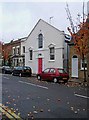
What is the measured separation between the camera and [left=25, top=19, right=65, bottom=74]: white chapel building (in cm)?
3266

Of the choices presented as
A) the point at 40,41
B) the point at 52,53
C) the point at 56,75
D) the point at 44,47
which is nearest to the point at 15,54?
the point at 40,41

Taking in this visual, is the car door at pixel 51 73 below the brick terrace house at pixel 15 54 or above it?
below

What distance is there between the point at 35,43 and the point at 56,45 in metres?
5.70

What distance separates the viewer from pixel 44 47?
35719mm

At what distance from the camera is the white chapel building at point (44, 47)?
32656 millimetres

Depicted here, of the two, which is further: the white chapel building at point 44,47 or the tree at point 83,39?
the white chapel building at point 44,47

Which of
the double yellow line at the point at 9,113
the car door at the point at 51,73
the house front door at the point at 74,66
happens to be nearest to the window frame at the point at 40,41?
the house front door at the point at 74,66

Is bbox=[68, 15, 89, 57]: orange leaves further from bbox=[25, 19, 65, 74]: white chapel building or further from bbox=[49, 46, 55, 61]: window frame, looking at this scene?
bbox=[49, 46, 55, 61]: window frame

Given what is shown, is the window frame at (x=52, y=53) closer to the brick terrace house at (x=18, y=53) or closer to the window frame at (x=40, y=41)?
the window frame at (x=40, y=41)

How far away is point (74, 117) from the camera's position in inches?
335

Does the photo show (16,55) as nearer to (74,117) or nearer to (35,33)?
(35,33)

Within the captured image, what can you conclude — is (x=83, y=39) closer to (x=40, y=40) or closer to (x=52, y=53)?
Result: (x=52, y=53)

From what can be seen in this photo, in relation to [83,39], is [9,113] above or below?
below

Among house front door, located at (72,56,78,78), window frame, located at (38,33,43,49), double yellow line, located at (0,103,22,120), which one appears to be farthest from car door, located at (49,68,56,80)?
double yellow line, located at (0,103,22,120)
